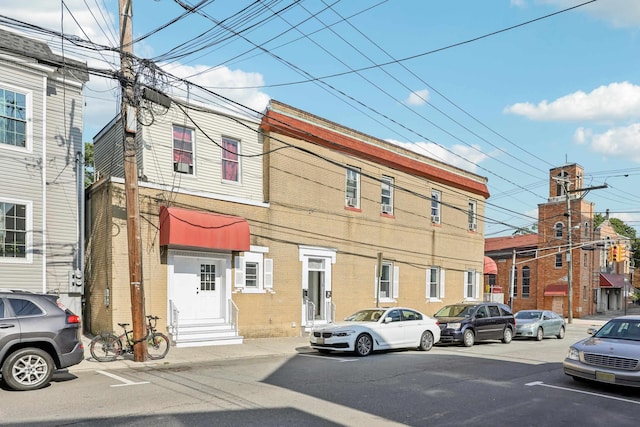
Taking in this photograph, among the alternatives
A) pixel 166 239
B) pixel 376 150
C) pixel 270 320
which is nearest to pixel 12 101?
pixel 166 239

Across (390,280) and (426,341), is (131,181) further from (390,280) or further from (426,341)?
(390,280)

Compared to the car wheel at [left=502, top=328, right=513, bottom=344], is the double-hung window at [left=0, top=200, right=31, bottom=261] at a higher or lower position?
higher

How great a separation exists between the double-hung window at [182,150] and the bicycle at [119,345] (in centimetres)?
501

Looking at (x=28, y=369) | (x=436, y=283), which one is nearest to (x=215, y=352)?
(x=28, y=369)

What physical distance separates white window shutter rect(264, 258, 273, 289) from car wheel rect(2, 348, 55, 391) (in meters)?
9.70

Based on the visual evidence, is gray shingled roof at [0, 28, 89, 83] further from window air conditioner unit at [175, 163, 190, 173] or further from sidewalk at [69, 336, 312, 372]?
sidewalk at [69, 336, 312, 372]

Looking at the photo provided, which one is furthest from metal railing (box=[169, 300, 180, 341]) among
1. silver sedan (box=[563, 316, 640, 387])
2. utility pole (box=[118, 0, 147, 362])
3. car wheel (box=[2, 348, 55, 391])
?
silver sedan (box=[563, 316, 640, 387])

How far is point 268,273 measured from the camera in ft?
60.7

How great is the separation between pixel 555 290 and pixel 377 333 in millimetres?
38700

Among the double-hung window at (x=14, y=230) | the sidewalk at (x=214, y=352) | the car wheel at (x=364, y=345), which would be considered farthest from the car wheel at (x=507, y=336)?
the double-hung window at (x=14, y=230)

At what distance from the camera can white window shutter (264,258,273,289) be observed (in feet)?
60.5

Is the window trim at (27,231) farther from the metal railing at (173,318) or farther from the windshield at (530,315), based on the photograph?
the windshield at (530,315)

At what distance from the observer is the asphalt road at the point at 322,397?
7.24 meters

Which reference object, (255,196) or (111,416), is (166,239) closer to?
(255,196)
